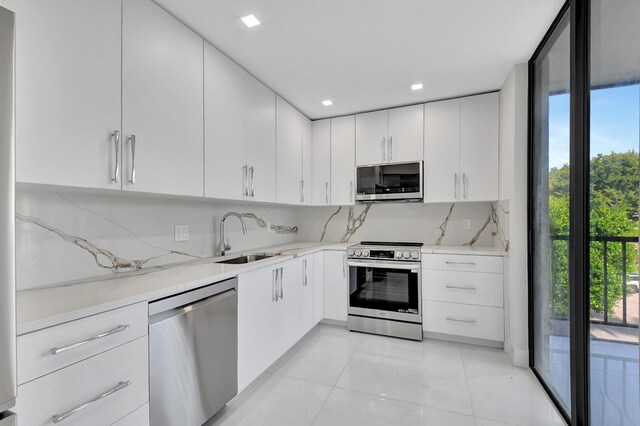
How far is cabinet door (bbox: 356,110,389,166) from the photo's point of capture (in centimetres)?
330

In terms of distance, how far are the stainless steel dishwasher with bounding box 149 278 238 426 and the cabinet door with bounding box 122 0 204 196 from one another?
65cm

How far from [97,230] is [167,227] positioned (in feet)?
1.53

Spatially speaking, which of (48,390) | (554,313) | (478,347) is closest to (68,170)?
(48,390)

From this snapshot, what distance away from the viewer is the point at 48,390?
961 mm

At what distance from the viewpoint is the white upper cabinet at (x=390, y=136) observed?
3.17 m

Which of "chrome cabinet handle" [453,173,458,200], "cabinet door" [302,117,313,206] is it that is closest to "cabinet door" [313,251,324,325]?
"cabinet door" [302,117,313,206]

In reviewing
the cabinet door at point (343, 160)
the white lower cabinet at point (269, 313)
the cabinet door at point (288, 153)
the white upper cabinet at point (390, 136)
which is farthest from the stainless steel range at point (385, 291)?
the white upper cabinet at point (390, 136)

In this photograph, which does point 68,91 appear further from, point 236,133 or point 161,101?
point 236,133

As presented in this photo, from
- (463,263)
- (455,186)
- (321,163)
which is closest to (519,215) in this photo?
(463,263)

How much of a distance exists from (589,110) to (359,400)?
2094 mm

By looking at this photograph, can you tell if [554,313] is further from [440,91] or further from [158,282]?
[158,282]

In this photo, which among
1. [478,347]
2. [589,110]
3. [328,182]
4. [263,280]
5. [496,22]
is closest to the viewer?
[589,110]

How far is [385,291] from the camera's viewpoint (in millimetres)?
3043

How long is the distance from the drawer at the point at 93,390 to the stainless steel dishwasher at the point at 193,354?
7cm
